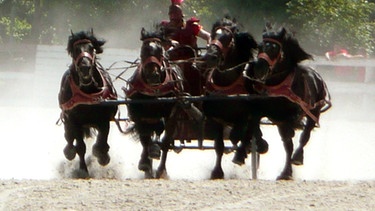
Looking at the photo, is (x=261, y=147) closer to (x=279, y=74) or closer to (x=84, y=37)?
(x=279, y=74)

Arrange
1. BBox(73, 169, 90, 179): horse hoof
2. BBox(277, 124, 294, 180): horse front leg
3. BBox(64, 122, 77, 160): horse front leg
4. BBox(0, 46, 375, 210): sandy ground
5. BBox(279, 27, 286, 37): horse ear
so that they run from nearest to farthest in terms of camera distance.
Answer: BBox(0, 46, 375, 210): sandy ground → BBox(279, 27, 286, 37): horse ear → BBox(277, 124, 294, 180): horse front leg → BBox(73, 169, 90, 179): horse hoof → BBox(64, 122, 77, 160): horse front leg

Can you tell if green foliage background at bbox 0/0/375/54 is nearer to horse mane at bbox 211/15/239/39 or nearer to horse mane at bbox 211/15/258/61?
horse mane at bbox 211/15/258/61

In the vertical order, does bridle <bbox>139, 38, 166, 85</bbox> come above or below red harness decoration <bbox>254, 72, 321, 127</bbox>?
above

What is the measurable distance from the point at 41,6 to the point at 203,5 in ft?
35.0

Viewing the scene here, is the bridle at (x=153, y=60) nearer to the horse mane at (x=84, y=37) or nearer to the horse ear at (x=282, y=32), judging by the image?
the horse mane at (x=84, y=37)

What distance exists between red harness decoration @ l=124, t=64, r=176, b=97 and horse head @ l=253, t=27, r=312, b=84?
894 mm

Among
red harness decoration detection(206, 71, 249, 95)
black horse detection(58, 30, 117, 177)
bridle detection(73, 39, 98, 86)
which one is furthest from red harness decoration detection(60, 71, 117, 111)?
red harness decoration detection(206, 71, 249, 95)

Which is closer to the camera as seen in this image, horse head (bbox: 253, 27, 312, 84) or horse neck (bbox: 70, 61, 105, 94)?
horse head (bbox: 253, 27, 312, 84)

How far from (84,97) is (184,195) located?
300cm

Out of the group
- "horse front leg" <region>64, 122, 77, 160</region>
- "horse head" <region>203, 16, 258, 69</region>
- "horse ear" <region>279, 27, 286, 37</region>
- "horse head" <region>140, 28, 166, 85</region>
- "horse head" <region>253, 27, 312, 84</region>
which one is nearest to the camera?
"horse head" <region>253, 27, 312, 84</region>

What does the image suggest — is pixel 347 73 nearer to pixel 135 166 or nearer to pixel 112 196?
pixel 135 166

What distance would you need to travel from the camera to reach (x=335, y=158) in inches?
642

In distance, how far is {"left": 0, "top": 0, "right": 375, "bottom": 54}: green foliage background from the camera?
32.3 meters

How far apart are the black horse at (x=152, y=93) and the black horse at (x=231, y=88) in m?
0.44
